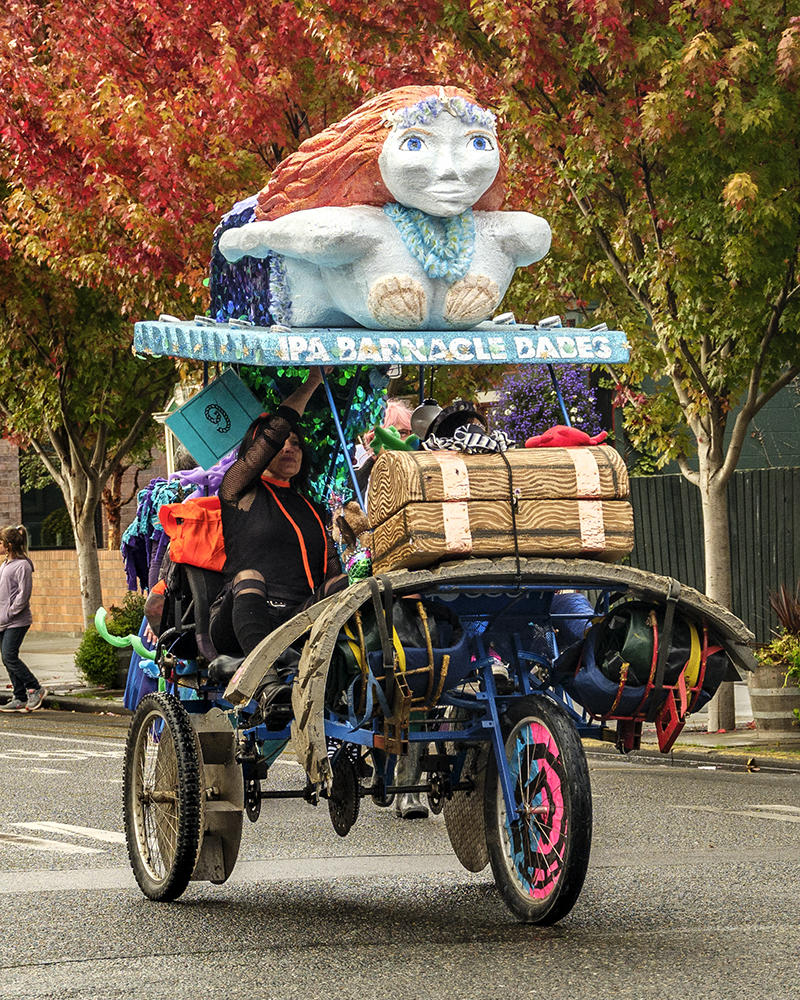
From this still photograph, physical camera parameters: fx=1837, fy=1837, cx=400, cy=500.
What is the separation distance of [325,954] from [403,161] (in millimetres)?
3536

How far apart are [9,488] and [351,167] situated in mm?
30690

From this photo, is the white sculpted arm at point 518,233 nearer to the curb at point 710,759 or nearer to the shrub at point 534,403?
the curb at point 710,759

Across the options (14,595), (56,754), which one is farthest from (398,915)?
(14,595)

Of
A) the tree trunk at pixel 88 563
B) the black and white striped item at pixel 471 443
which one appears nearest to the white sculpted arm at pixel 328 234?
the black and white striped item at pixel 471 443

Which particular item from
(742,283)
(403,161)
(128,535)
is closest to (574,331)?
(403,161)

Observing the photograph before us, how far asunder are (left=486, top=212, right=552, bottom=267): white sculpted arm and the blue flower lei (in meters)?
0.19

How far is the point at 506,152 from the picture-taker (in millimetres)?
14250

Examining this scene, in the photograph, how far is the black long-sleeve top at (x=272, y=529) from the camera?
27.2ft

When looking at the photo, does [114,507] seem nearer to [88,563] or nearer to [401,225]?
[88,563]

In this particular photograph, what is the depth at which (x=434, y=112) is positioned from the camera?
329 inches

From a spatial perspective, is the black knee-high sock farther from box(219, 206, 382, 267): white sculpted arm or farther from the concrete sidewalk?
the concrete sidewalk

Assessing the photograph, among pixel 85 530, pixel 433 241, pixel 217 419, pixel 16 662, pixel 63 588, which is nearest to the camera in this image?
pixel 433 241

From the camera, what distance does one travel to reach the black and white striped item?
7.04 meters

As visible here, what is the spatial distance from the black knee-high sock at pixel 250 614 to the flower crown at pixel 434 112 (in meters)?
2.20
